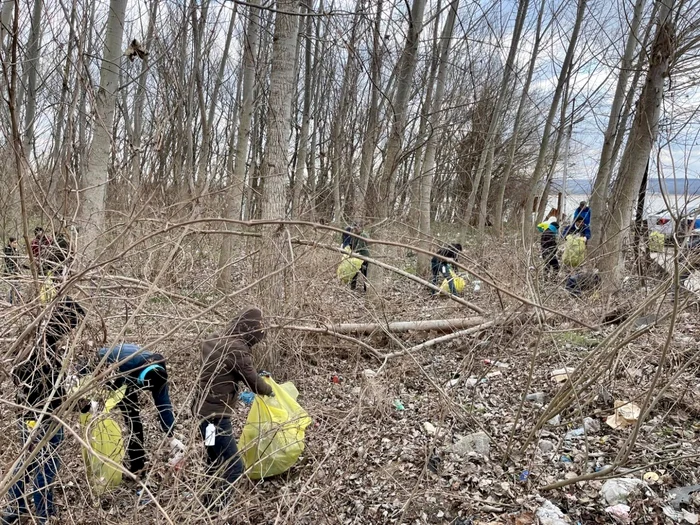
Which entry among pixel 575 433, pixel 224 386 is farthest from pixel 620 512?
pixel 224 386

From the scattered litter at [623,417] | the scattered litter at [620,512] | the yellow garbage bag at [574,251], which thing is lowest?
the scattered litter at [620,512]

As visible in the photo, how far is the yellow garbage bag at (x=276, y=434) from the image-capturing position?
124 inches

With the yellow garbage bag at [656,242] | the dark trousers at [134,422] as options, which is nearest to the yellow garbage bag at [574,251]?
the yellow garbage bag at [656,242]

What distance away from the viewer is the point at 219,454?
3.03m

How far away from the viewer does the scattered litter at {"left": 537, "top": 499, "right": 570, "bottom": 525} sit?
8.65 feet

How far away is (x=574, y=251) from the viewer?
6.69 meters

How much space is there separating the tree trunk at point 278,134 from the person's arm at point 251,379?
1.32 meters

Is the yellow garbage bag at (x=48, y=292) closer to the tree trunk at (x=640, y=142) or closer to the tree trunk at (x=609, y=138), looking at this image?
the tree trunk at (x=640, y=142)

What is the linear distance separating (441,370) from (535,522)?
2.12m

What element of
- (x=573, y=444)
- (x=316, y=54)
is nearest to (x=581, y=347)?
(x=573, y=444)

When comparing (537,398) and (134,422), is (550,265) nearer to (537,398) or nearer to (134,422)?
(537,398)

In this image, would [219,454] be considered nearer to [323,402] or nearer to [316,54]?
[323,402]

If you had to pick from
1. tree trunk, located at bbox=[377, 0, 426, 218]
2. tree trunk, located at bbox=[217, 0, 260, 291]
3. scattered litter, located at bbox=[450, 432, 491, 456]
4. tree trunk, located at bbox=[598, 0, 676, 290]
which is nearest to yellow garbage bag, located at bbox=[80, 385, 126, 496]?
scattered litter, located at bbox=[450, 432, 491, 456]

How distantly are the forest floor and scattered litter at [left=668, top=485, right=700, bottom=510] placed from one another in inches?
1.8
